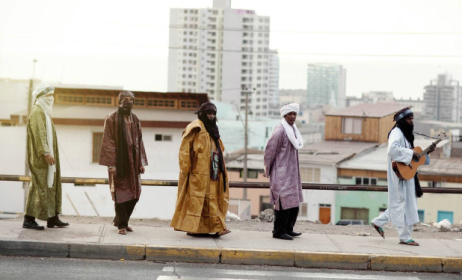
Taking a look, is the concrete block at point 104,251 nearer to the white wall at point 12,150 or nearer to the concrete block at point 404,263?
the concrete block at point 404,263

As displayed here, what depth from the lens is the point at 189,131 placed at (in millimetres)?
9398

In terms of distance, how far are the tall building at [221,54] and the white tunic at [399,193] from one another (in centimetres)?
15340

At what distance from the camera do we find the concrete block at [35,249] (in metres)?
8.57

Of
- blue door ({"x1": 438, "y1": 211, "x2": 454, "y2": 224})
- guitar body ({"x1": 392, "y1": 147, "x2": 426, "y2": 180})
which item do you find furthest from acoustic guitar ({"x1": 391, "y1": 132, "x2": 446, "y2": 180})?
blue door ({"x1": 438, "y1": 211, "x2": 454, "y2": 224})

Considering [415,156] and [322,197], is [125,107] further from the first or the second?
[322,197]

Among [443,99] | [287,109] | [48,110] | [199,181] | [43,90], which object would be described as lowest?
[199,181]

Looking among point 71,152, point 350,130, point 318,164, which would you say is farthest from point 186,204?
point 350,130

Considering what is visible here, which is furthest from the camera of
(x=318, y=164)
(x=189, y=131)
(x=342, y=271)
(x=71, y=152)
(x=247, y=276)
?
(x=318, y=164)

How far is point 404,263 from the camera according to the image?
8750 mm

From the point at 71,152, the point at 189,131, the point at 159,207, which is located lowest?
the point at 159,207

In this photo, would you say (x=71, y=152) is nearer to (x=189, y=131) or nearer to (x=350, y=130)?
(x=189, y=131)

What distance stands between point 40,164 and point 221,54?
161212 mm

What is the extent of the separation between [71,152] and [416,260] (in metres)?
29.4

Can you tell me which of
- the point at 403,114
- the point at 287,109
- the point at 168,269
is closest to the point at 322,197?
the point at 403,114
